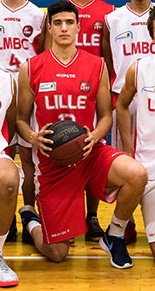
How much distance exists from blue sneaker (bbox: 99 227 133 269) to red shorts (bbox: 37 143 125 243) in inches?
6.0

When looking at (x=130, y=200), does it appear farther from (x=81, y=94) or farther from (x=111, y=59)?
(x=111, y=59)

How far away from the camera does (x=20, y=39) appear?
4844 mm

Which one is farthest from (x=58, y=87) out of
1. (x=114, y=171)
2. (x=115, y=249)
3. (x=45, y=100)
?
(x=115, y=249)

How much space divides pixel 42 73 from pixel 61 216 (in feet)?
2.71

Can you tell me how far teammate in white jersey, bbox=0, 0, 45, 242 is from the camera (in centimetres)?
482

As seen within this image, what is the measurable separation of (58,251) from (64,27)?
1268 mm

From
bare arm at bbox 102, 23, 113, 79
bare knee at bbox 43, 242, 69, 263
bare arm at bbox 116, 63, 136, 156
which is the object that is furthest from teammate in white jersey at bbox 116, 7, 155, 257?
bare arm at bbox 102, 23, 113, 79

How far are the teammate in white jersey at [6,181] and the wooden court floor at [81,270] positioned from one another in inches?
3.7

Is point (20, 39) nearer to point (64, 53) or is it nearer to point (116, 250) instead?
point (64, 53)

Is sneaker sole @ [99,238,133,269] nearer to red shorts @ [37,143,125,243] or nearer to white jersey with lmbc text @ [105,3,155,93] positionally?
red shorts @ [37,143,125,243]

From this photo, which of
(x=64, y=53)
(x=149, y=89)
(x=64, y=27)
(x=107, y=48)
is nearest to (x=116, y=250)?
(x=149, y=89)

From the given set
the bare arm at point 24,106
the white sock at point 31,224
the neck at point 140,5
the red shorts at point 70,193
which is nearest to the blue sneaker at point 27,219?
the white sock at point 31,224

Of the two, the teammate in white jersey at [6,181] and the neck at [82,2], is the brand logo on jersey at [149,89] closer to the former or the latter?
the teammate in white jersey at [6,181]

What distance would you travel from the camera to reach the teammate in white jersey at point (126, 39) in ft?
15.6
